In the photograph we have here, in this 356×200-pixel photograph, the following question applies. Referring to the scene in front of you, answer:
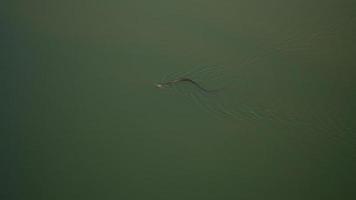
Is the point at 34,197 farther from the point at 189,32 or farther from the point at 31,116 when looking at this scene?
the point at 189,32

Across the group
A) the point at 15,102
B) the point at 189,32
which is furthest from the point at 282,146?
the point at 15,102

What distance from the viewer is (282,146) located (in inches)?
53.1

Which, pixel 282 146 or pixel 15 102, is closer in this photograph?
pixel 15 102

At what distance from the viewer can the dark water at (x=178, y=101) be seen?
1.22 m

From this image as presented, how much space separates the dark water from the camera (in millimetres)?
1225

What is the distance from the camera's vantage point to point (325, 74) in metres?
1.35

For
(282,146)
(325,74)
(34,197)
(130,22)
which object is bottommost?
(34,197)

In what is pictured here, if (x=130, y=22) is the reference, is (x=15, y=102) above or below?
below

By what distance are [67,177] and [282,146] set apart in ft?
2.31

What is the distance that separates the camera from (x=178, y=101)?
4.24ft

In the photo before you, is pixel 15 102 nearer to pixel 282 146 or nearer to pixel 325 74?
pixel 282 146

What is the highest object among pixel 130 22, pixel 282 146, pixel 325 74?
pixel 130 22

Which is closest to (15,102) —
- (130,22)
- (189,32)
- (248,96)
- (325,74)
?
(130,22)

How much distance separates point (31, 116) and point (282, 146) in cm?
81
